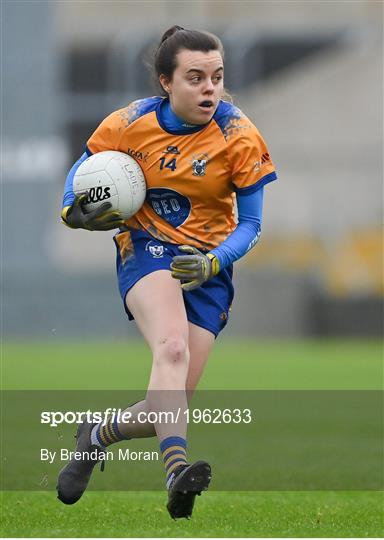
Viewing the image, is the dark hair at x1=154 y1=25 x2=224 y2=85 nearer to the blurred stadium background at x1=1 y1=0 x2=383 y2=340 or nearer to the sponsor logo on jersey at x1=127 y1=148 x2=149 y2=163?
the sponsor logo on jersey at x1=127 y1=148 x2=149 y2=163

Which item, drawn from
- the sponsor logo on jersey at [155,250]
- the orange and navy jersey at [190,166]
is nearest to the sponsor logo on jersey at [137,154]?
the orange and navy jersey at [190,166]

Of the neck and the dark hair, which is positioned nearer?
the dark hair

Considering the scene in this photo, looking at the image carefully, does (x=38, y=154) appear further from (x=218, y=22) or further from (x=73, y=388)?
(x=73, y=388)

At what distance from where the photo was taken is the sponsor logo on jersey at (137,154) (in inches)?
227

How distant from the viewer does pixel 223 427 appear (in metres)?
10.1

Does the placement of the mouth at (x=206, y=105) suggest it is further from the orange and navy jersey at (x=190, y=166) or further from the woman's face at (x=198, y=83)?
the orange and navy jersey at (x=190, y=166)

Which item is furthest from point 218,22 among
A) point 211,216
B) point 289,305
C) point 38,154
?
point 211,216

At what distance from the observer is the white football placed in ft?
18.6

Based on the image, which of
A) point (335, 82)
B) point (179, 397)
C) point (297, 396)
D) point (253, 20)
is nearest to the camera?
point (179, 397)

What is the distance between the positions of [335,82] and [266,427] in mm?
19308

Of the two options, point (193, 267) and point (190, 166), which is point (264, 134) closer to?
point (190, 166)

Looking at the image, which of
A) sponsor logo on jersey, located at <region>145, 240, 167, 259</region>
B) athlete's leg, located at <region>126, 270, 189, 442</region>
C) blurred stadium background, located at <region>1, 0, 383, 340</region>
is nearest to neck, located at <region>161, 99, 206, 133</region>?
sponsor logo on jersey, located at <region>145, 240, 167, 259</region>

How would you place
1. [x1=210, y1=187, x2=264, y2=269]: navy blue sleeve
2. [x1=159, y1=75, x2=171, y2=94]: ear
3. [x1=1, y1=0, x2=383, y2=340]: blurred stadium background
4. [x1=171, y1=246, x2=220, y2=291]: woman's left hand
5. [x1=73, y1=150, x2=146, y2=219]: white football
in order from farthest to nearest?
[x1=1, y1=0, x2=383, y2=340]: blurred stadium background
[x1=159, y1=75, x2=171, y2=94]: ear
[x1=73, y1=150, x2=146, y2=219]: white football
[x1=210, y1=187, x2=264, y2=269]: navy blue sleeve
[x1=171, y1=246, x2=220, y2=291]: woman's left hand

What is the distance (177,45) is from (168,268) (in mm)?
939
